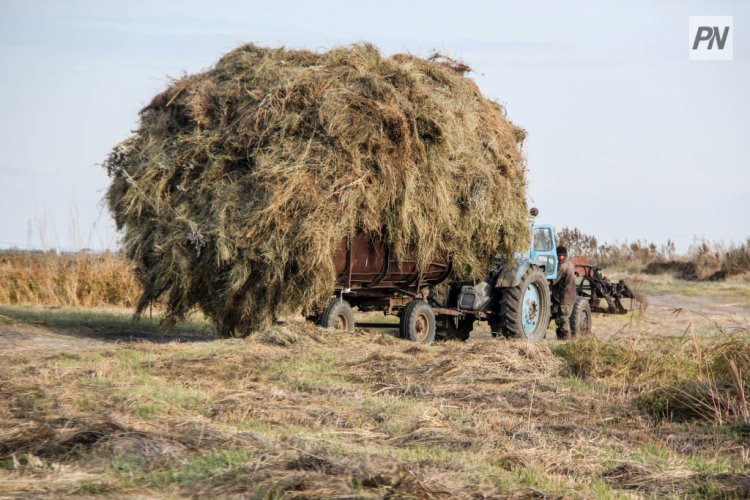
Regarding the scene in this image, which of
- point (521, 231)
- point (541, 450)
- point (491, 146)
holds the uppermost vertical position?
point (491, 146)

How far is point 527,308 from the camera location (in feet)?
57.5

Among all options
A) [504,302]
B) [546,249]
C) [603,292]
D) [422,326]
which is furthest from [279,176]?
[603,292]

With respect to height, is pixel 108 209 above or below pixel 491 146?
below

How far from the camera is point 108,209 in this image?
47.5 feet

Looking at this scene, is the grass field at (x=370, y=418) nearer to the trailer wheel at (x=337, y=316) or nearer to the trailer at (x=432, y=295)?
the trailer wheel at (x=337, y=316)

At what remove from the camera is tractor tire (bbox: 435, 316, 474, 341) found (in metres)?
17.6

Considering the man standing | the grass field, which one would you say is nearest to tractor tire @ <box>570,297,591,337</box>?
the man standing

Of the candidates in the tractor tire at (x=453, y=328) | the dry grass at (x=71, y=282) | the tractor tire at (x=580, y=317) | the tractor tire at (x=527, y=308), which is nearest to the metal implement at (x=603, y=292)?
the tractor tire at (x=580, y=317)

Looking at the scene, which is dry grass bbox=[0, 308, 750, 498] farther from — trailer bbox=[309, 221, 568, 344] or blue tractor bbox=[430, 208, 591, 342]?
blue tractor bbox=[430, 208, 591, 342]

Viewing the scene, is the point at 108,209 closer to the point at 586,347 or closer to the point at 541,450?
the point at 586,347

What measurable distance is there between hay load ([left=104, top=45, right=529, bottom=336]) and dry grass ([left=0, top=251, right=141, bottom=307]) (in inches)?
306

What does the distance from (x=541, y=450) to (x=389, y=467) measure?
1.67 meters

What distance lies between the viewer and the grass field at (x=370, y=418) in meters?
5.98

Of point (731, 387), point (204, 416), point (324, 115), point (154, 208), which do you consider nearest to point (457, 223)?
point (324, 115)
